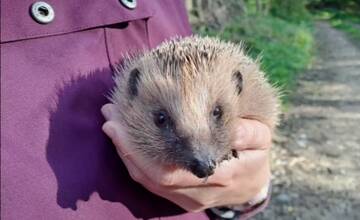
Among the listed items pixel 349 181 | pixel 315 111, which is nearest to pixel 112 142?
pixel 349 181

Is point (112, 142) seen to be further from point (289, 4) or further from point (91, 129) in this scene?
point (289, 4)

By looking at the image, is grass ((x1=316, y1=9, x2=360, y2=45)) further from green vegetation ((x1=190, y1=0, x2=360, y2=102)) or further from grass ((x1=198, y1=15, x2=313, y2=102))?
grass ((x1=198, y1=15, x2=313, y2=102))

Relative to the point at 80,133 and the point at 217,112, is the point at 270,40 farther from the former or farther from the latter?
the point at 80,133

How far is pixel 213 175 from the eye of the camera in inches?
44.8

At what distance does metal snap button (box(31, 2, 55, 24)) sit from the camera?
1.03m

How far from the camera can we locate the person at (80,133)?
966 millimetres

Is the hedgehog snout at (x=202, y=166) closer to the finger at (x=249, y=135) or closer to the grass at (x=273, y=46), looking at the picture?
the finger at (x=249, y=135)

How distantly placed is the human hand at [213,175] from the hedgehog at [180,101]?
2 centimetres

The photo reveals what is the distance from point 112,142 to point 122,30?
0.81 feet

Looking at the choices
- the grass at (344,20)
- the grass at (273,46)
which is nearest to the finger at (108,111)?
the grass at (273,46)

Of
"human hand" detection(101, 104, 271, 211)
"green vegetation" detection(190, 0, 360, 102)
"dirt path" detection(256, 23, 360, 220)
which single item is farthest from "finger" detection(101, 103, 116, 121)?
"green vegetation" detection(190, 0, 360, 102)

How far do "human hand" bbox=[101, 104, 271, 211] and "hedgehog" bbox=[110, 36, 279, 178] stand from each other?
0.08 feet

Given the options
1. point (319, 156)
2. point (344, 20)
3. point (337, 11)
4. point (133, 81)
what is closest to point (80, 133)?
point (133, 81)

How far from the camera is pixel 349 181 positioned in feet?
13.2
